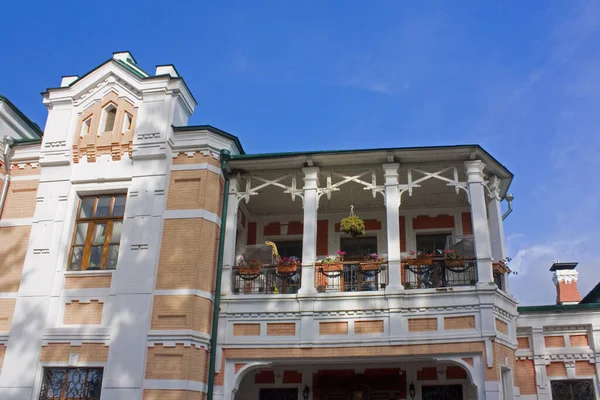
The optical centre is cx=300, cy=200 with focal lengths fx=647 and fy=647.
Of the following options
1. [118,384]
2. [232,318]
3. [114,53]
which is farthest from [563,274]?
[114,53]

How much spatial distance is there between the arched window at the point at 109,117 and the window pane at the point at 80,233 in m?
2.49

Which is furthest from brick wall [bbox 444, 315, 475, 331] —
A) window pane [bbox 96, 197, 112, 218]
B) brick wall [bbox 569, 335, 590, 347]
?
window pane [bbox 96, 197, 112, 218]

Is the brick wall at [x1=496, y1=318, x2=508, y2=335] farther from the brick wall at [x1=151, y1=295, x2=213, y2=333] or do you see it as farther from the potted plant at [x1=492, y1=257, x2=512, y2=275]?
the brick wall at [x1=151, y1=295, x2=213, y2=333]

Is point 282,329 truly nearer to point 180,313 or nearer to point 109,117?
point 180,313

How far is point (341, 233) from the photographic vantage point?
1788 centimetres

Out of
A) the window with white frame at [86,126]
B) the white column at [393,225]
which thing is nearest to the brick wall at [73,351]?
the window with white frame at [86,126]

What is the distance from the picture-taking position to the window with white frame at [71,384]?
541 inches

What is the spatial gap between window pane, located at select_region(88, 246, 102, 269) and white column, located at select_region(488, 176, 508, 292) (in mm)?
9185

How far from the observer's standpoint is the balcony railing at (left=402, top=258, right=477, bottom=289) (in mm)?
14062

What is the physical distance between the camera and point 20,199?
52.5 ft

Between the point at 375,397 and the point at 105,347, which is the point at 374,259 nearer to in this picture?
the point at 375,397

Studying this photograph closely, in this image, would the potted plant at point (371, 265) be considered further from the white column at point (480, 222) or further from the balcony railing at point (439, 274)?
the white column at point (480, 222)

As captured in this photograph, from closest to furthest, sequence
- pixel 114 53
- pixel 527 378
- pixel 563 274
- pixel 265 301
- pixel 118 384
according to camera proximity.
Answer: pixel 118 384
pixel 265 301
pixel 527 378
pixel 114 53
pixel 563 274

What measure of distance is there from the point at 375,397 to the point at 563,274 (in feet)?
23.4
